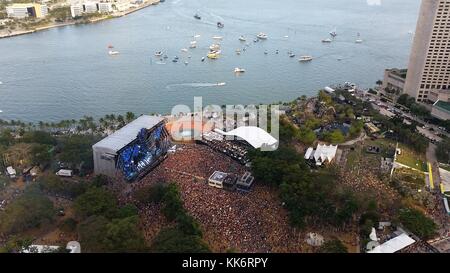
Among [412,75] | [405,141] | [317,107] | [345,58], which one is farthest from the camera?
[345,58]

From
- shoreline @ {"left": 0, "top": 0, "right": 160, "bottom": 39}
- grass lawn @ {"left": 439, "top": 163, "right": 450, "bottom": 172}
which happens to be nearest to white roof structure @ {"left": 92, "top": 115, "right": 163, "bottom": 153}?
grass lawn @ {"left": 439, "top": 163, "right": 450, "bottom": 172}

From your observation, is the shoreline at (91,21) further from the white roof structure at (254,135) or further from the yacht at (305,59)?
the white roof structure at (254,135)

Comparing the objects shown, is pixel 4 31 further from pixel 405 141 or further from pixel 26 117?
pixel 405 141

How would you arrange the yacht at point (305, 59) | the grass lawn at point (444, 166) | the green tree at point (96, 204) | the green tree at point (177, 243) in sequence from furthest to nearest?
the yacht at point (305, 59) < the grass lawn at point (444, 166) < the green tree at point (96, 204) < the green tree at point (177, 243)

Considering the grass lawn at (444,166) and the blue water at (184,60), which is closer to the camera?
the grass lawn at (444,166)

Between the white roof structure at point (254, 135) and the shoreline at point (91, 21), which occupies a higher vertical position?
the shoreline at point (91, 21)

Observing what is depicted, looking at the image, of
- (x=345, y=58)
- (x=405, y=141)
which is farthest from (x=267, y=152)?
(x=345, y=58)

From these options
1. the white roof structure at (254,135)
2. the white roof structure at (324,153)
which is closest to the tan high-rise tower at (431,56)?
the white roof structure at (324,153)
